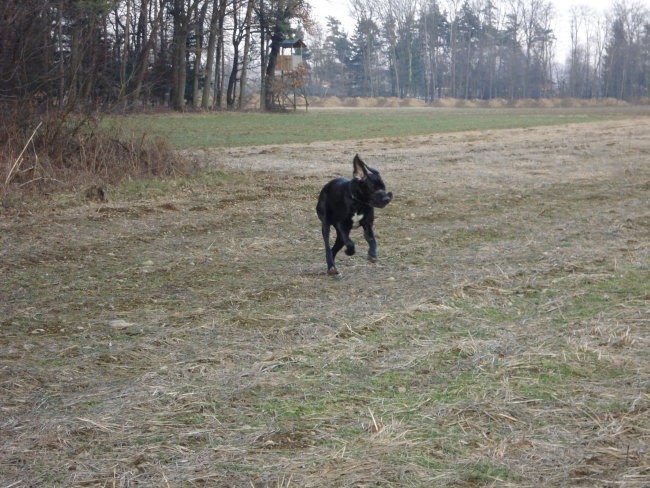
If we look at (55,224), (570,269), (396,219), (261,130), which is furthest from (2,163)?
(261,130)

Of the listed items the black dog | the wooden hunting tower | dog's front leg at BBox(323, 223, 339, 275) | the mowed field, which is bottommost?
the mowed field

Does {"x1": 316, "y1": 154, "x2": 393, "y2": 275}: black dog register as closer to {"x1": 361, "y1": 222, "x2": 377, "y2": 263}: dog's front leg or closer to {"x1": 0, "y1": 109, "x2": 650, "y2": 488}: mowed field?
{"x1": 361, "y1": 222, "x2": 377, "y2": 263}: dog's front leg

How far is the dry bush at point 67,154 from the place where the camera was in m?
15.3

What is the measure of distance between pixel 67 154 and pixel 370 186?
973 cm

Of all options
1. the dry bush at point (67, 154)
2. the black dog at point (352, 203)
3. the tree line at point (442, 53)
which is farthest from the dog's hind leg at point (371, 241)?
the tree line at point (442, 53)

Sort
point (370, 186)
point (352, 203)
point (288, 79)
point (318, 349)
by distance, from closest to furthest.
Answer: point (318, 349) < point (370, 186) < point (352, 203) < point (288, 79)

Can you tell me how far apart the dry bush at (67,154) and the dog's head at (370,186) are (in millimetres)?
8202

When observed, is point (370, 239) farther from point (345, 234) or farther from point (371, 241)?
point (345, 234)

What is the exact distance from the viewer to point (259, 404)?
17.0 feet

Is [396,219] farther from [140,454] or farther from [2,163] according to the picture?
[140,454]

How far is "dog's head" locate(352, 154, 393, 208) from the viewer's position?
8578 millimetres

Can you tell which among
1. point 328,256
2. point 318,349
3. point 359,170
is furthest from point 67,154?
point 318,349

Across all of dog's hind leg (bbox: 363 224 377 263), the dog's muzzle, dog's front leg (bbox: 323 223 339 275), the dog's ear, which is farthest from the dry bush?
the dog's muzzle

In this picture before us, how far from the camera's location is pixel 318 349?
20.7ft
